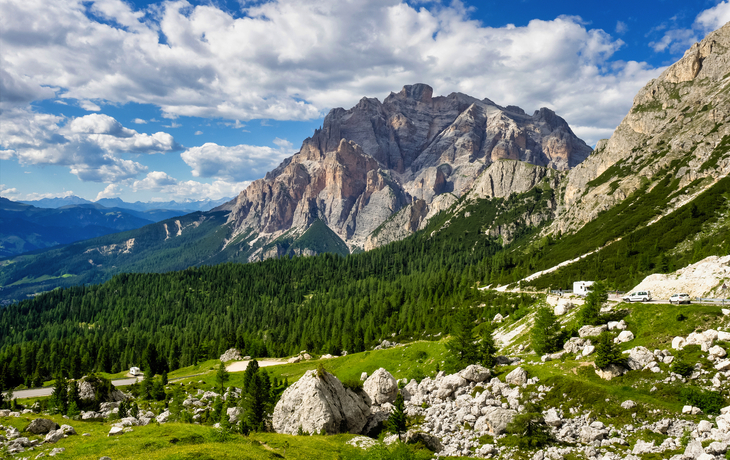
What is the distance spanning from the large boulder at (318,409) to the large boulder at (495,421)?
1881 cm

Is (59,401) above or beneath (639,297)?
beneath

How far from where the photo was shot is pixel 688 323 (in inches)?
2121

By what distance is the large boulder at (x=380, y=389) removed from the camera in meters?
65.6

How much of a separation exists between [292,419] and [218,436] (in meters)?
13.9

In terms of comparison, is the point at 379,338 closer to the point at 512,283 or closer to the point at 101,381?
the point at 512,283

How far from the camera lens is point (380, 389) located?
6606 cm

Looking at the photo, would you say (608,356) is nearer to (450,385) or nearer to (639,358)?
(639,358)

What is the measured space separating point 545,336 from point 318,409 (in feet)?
136

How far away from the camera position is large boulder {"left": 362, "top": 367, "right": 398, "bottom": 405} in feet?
215

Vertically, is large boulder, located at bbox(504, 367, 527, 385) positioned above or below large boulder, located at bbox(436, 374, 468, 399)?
above

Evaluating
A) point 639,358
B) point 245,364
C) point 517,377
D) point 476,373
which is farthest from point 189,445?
point 245,364

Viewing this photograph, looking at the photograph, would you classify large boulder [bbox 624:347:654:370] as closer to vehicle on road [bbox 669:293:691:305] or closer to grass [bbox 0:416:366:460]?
vehicle on road [bbox 669:293:691:305]

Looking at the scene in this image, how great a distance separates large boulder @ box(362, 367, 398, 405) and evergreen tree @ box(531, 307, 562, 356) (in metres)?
26.6

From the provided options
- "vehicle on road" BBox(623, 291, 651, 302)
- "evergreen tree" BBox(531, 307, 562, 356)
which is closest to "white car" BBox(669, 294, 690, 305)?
"vehicle on road" BBox(623, 291, 651, 302)
